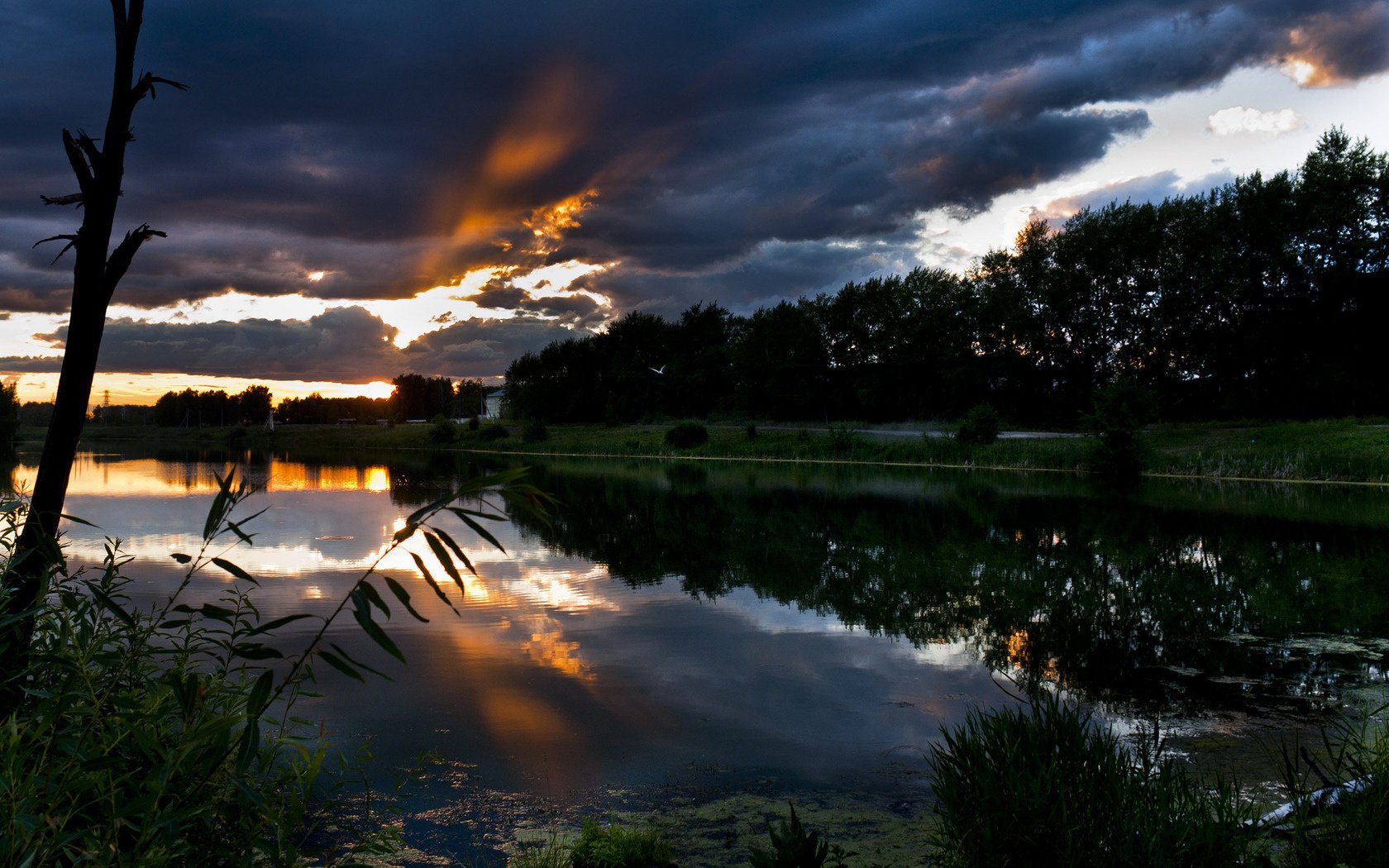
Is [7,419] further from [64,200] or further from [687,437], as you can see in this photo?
[64,200]

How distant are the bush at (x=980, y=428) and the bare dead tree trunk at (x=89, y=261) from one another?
165ft

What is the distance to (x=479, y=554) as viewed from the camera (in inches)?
697

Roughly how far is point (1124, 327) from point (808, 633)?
65.3 meters

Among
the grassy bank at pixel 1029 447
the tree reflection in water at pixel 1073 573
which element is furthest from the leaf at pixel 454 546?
the grassy bank at pixel 1029 447

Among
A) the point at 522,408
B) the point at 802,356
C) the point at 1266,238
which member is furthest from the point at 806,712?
the point at 522,408

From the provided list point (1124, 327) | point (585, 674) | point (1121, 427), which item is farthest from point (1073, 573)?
point (1124, 327)

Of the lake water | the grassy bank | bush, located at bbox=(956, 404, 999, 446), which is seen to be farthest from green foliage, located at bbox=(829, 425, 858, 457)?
the lake water

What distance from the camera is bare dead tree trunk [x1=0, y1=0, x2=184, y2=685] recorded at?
14.7 feet

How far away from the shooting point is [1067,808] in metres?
4.41

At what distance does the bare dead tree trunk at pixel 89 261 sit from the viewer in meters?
4.48

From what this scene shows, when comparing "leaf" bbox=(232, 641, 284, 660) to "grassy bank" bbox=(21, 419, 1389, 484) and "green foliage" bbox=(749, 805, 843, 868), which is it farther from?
"grassy bank" bbox=(21, 419, 1389, 484)

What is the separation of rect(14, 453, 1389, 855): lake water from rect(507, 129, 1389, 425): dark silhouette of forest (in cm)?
2608

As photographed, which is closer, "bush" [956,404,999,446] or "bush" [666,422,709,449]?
"bush" [956,404,999,446]

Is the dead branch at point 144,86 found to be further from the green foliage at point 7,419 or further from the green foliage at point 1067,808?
the green foliage at point 7,419
